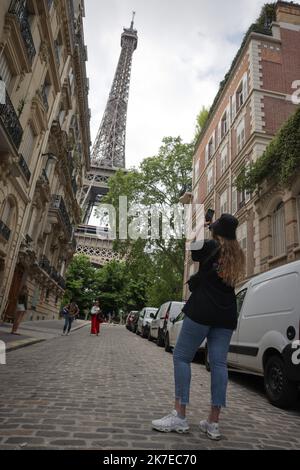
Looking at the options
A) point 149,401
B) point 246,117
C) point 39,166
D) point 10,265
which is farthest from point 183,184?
point 149,401

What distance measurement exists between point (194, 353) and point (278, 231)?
12980mm

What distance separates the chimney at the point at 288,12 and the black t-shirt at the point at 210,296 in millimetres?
24055

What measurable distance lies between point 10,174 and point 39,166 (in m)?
4.57

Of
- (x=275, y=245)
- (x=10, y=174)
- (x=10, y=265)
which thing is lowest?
(x=10, y=265)

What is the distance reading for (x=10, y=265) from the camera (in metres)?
15.6

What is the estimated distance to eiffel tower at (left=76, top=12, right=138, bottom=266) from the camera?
207 ft

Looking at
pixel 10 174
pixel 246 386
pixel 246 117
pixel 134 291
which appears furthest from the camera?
pixel 134 291

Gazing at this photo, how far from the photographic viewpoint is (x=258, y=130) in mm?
18250

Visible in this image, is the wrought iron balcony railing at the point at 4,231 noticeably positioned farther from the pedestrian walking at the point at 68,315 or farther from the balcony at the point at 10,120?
the pedestrian walking at the point at 68,315

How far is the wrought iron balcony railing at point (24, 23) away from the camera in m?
11.7

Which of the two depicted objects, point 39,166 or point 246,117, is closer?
point 39,166

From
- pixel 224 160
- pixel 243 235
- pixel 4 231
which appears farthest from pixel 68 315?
pixel 224 160

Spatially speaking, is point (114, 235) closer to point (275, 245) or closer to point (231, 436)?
point (275, 245)

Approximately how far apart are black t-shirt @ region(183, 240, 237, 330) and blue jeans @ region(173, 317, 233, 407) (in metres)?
0.08
